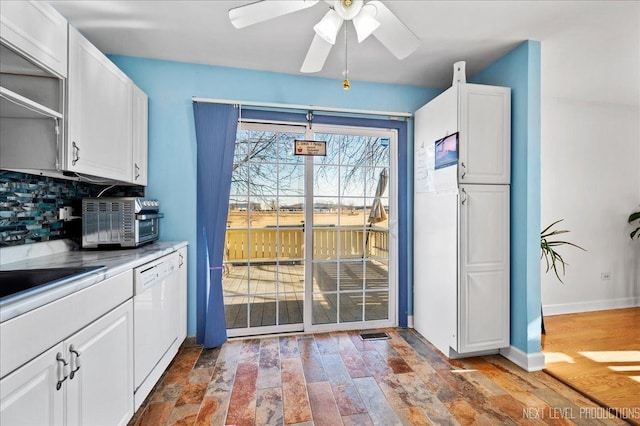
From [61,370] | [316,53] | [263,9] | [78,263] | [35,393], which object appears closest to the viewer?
[35,393]

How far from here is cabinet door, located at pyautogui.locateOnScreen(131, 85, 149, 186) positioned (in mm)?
2326

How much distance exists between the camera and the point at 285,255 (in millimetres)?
2924

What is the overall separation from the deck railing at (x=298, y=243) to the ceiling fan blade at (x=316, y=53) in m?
1.55

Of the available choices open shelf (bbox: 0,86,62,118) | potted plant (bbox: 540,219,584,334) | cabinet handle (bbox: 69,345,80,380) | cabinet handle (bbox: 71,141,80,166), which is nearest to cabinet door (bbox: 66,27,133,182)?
cabinet handle (bbox: 71,141,80,166)

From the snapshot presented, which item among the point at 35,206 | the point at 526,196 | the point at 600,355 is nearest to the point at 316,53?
the point at 526,196

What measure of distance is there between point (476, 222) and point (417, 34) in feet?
5.06

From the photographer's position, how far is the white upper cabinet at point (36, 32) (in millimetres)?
1306

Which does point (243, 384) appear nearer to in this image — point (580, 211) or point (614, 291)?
point (580, 211)

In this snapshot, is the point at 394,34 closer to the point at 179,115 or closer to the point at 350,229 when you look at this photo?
the point at 350,229

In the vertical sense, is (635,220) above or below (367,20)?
below

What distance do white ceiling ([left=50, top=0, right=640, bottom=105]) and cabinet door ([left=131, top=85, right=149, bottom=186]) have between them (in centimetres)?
42

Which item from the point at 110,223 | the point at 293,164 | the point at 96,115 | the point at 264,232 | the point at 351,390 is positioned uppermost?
the point at 96,115

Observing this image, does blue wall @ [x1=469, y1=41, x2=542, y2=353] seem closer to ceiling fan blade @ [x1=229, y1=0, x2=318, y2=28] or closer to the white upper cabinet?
ceiling fan blade @ [x1=229, y1=0, x2=318, y2=28]

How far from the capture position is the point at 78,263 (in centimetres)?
162
